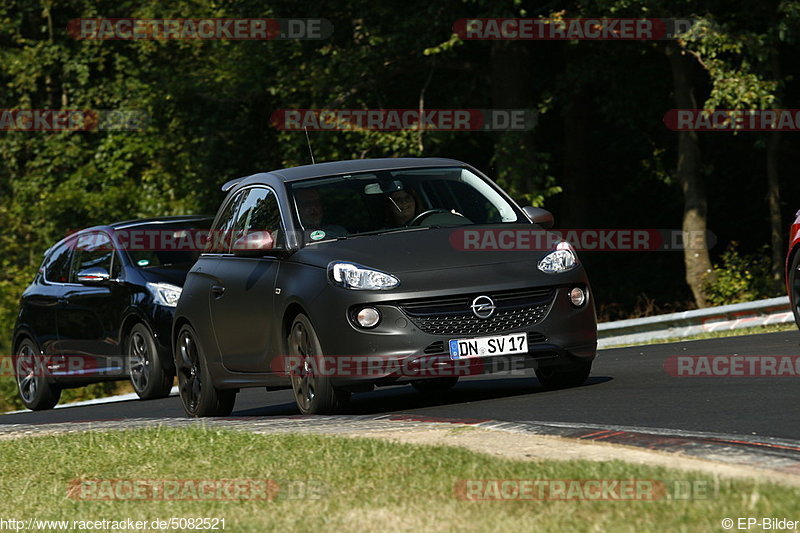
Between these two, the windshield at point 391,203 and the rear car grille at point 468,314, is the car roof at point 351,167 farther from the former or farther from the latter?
the rear car grille at point 468,314

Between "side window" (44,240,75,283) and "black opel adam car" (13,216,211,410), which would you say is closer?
"black opel adam car" (13,216,211,410)

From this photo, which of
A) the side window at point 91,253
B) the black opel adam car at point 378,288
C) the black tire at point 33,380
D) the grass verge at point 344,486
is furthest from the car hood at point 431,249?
the black tire at point 33,380

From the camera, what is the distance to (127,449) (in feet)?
29.3

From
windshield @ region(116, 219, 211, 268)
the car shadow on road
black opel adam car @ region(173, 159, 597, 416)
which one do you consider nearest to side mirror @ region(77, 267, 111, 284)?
windshield @ region(116, 219, 211, 268)

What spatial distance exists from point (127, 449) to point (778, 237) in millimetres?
18325

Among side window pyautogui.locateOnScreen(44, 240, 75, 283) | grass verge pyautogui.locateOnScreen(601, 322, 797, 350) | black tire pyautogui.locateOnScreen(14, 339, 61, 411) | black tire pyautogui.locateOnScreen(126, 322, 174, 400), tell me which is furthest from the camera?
black tire pyautogui.locateOnScreen(14, 339, 61, 411)

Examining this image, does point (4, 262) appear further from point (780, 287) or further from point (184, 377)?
point (184, 377)

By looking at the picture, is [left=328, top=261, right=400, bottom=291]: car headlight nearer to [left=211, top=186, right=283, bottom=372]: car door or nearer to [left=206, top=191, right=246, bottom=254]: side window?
[left=211, top=186, right=283, bottom=372]: car door

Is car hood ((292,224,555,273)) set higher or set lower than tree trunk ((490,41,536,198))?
lower

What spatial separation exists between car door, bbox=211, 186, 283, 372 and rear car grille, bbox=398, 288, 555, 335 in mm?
1216

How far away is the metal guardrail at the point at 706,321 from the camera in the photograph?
16.8m

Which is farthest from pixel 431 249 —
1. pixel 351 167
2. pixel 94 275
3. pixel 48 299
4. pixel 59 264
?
pixel 59 264

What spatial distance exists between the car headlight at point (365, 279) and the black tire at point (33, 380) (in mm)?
7786

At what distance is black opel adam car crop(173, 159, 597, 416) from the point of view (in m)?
9.76
